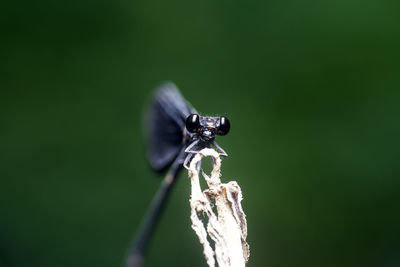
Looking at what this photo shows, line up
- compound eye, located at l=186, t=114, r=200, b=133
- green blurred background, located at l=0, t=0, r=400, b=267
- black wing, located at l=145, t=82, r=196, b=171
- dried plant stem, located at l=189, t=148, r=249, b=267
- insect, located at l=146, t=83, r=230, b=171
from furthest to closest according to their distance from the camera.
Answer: green blurred background, located at l=0, t=0, r=400, b=267
black wing, located at l=145, t=82, r=196, b=171
insect, located at l=146, t=83, r=230, b=171
compound eye, located at l=186, t=114, r=200, b=133
dried plant stem, located at l=189, t=148, r=249, b=267

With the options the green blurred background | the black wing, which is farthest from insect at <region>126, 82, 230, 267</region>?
the green blurred background

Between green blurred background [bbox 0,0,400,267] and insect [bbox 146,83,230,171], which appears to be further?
green blurred background [bbox 0,0,400,267]

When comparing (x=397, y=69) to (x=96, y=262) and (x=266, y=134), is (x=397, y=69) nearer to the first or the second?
(x=266, y=134)

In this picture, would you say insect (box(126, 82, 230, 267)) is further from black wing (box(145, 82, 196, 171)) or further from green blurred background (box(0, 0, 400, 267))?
green blurred background (box(0, 0, 400, 267))

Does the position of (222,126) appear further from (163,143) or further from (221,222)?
(163,143)

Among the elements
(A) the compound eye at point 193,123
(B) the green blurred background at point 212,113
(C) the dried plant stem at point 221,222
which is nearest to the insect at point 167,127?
(A) the compound eye at point 193,123

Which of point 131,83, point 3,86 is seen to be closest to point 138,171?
point 131,83

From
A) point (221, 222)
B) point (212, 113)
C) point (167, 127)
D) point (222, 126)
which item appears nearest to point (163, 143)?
point (167, 127)

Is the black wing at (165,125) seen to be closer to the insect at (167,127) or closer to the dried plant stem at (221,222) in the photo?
the insect at (167,127)
